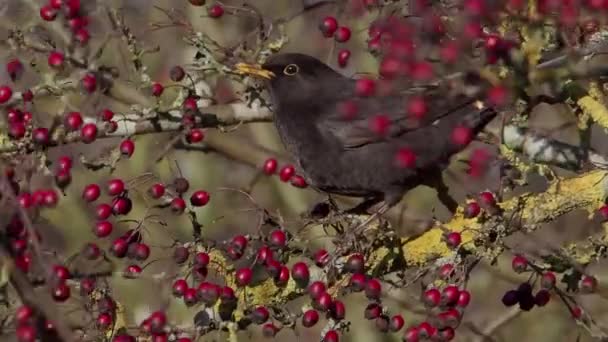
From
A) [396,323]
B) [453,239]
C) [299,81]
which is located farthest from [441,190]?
[396,323]

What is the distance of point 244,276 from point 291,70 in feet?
6.53

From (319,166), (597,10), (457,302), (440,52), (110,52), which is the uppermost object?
(597,10)

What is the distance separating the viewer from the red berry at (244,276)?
151 inches

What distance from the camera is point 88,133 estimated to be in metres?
4.25

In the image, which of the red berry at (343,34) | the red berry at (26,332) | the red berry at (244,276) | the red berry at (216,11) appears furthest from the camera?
the red berry at (216,11)

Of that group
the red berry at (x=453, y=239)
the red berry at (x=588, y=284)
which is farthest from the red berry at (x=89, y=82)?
the red berry at (x=588, y=284)

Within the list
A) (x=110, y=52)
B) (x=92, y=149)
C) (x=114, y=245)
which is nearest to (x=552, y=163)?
(x=114, y=245)

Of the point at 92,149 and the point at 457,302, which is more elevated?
the point at 457,302

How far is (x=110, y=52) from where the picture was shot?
712 centimetres

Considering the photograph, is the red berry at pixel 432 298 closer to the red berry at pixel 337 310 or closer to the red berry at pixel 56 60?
the red berry at pixel 337 310

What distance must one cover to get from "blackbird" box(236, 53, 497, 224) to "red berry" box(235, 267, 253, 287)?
1.15 meters

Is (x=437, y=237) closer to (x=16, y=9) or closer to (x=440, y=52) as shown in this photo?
(x=440, y=52)

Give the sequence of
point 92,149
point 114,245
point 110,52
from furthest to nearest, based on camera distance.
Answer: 1. point 92,149
2. point 110,52
3. point 114,245

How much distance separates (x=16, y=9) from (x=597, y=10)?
3925mm
